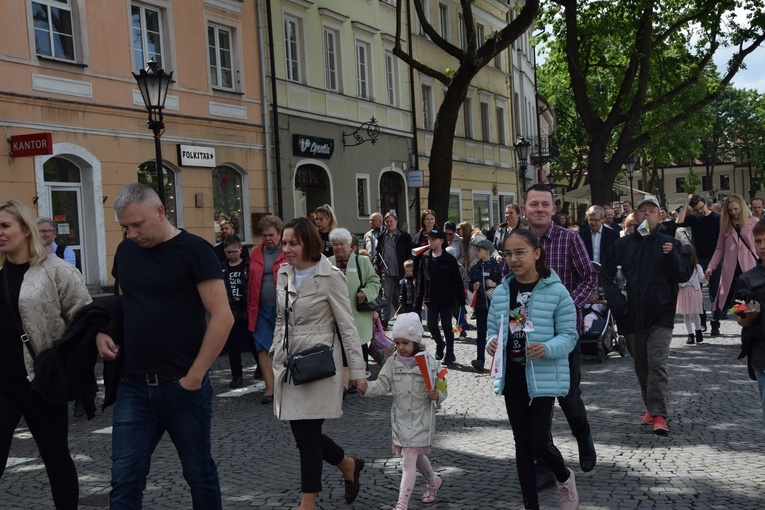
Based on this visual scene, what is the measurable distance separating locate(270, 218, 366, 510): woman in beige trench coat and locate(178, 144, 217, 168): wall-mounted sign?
1476 cm

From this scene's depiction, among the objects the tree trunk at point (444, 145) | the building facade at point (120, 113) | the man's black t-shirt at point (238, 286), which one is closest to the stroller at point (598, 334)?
the man's black t-shirt at point (238, 286)

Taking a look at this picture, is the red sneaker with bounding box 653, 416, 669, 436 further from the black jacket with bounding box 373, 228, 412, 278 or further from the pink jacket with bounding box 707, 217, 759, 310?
the black jacket with bounding box 373, 228, 412, 278

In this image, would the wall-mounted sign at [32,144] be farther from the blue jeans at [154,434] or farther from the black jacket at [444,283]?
the blue jeans at [154,434]

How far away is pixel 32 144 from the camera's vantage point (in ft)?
51.3

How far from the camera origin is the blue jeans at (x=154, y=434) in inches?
180

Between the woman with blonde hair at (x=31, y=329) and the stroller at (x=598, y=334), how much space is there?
7.84 metres

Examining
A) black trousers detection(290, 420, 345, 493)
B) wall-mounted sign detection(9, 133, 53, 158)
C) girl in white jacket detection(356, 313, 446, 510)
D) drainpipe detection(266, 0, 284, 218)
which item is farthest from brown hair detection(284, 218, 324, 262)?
drainpipe detection(266, 0, 284, 218)

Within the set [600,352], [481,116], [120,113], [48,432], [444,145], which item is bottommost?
[600,352]

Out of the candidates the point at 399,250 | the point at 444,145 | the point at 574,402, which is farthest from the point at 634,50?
the point at 574,402

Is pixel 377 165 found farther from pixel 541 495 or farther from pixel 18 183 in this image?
pixel 541 495

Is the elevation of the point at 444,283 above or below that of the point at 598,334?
above

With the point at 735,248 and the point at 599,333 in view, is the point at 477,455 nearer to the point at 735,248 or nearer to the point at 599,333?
the point at 599,333

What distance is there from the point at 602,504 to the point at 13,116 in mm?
13242

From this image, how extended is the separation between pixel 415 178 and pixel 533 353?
84.0ft
